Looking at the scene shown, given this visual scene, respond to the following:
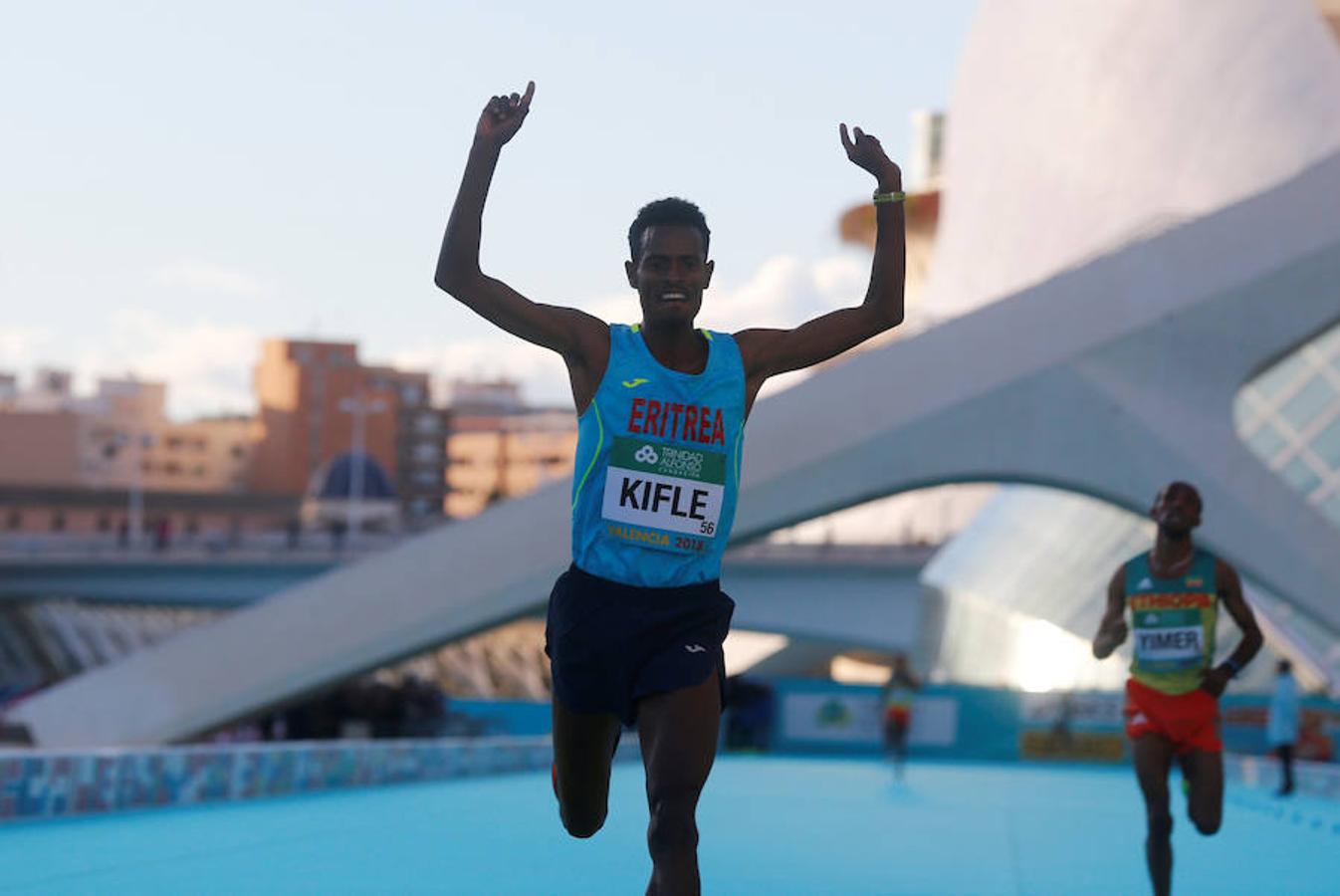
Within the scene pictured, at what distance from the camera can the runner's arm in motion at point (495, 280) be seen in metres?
5.42

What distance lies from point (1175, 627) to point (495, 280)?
4326mm

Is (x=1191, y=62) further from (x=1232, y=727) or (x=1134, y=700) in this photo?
(x=1134, y=700)

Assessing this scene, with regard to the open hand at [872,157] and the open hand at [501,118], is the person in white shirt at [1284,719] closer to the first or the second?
the open hand at [872,157]

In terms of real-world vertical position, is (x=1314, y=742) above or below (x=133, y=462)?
below

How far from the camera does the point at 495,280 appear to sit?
18.0 ft

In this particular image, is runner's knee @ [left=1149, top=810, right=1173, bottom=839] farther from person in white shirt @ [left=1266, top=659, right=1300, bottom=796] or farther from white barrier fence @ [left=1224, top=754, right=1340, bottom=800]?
person in white shirt @ [left=1266, top=659, right=1300, bottom=796]

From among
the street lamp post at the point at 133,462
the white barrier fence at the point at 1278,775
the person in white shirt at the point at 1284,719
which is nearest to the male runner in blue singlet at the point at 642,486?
the white barrier fence at the point at 1278,775

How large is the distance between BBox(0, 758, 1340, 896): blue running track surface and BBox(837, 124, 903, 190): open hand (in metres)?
4.54

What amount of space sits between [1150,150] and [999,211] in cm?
1113

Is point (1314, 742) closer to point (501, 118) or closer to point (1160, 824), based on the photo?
point (1160, 824)

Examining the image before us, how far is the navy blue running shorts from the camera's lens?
209 inches

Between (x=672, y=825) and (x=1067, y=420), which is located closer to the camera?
(x=672, y=825)

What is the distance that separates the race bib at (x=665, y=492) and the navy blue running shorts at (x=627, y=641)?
123mm

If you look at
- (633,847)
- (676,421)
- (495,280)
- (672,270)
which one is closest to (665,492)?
(676,421)
